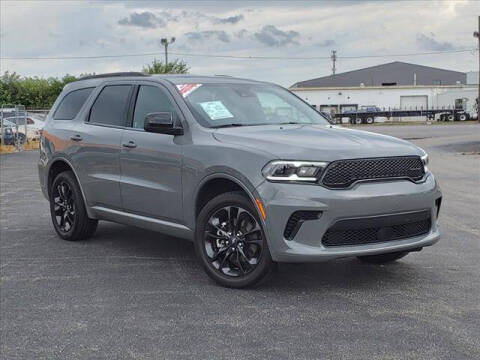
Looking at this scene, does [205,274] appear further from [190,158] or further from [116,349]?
[116,349]

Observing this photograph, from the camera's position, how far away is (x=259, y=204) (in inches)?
207

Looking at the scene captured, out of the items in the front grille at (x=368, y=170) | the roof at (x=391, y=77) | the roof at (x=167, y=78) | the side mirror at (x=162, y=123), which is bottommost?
the front grille at (x=368, y=170)

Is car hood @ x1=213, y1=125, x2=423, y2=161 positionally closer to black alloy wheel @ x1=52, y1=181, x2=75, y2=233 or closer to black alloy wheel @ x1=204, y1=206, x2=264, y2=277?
black alloy wheel @ x1=204, y1=206, x2=264, y2=277

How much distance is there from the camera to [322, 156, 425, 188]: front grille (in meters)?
5.14

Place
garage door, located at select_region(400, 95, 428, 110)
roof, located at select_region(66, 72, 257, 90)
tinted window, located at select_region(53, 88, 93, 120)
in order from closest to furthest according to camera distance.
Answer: roof, located at select_region(66, 72, 257, 90)
tinted window, located at select_region(53, 88, 93, 120)
garage door, located at select_region(400, 95, 428, 110)

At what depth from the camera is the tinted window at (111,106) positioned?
708 cm

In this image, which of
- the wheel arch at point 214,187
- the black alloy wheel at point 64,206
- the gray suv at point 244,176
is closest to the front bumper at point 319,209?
the gray suv at point 244,176

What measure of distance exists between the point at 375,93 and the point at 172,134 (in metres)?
74.1

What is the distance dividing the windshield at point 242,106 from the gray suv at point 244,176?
16 mm

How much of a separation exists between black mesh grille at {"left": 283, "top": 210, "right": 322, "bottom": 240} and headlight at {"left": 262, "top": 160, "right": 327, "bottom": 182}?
0.82ft

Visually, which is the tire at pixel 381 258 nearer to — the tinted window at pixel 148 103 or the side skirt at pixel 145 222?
the side skirt at pixel 145 222

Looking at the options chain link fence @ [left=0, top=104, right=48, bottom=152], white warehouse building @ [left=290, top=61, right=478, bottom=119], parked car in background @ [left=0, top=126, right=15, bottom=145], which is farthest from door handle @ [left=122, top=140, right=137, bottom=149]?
white warehouse building @ [left=290, top=61, right=478, bottom=119]

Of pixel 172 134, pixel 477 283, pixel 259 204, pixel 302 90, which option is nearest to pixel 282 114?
pixel 172 134

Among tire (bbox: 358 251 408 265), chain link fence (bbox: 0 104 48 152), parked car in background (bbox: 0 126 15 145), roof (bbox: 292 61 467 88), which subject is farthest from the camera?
roof (bbox: 292 61 467 88)
